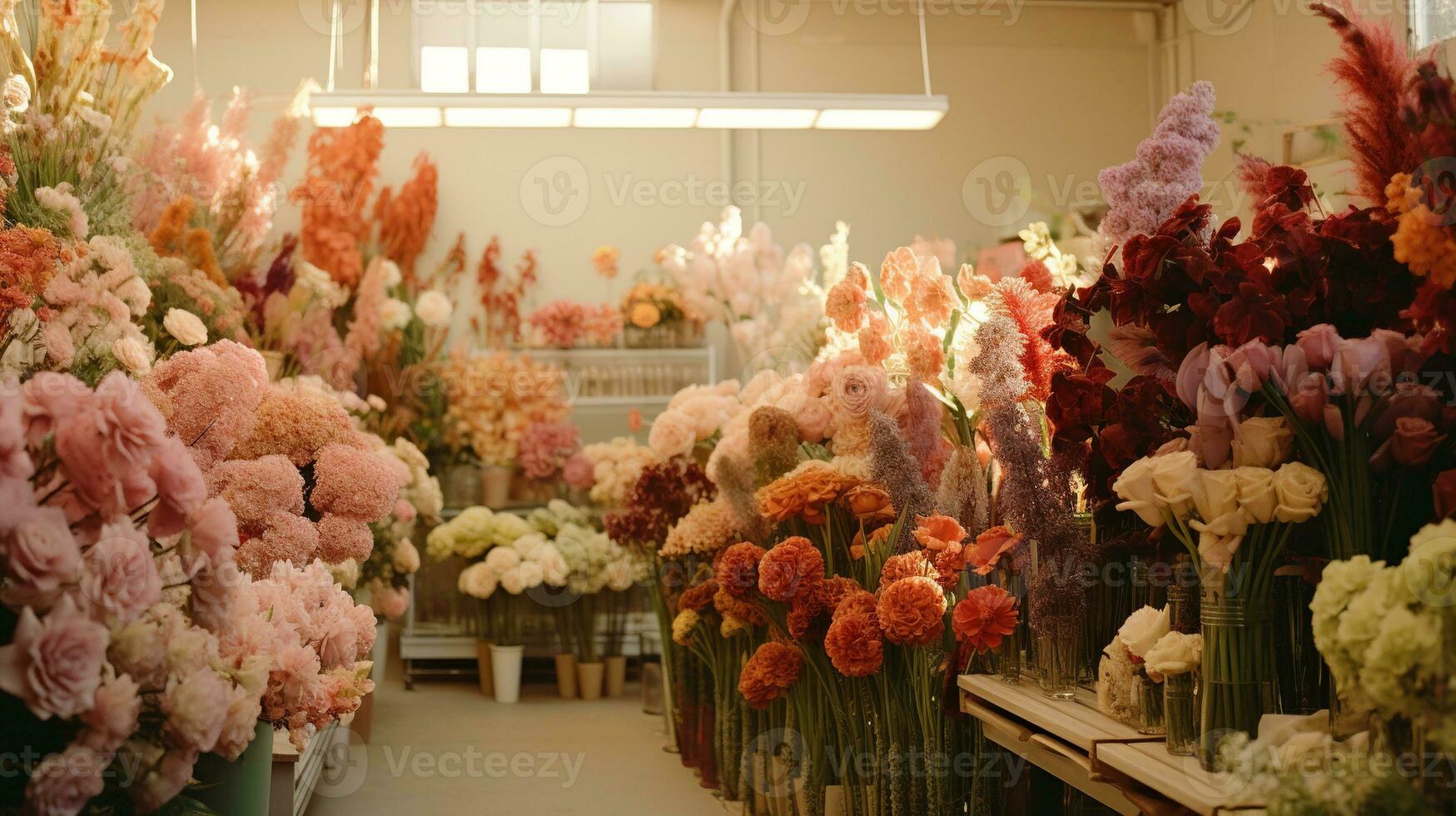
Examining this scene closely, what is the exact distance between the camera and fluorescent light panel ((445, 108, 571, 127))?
4715 millimetres

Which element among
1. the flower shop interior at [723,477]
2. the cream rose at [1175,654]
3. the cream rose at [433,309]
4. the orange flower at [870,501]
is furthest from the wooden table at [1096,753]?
the cream rose at [433,309]

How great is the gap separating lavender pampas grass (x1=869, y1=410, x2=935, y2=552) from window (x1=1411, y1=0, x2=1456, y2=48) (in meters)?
3.92

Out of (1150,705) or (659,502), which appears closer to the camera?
(1150,705)

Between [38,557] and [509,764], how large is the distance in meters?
3.34

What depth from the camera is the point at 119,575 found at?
1397 mm

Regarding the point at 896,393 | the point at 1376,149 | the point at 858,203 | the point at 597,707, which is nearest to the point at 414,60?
the point at 858,203

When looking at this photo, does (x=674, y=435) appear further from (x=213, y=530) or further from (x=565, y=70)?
(x=213, y=530)

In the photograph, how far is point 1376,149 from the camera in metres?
1.74

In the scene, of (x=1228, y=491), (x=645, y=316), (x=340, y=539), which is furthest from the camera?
(x=645, y=316)

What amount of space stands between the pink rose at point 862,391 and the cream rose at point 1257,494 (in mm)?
1397

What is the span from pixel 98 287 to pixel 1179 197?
202cm

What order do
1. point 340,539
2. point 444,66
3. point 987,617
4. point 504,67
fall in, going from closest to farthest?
point 987,617 → point 340,539 → point 504,67 → point 444,66

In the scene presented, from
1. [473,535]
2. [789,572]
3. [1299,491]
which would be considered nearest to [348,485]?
[789,572]

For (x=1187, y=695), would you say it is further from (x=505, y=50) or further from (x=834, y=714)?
(x=505, y=50)
